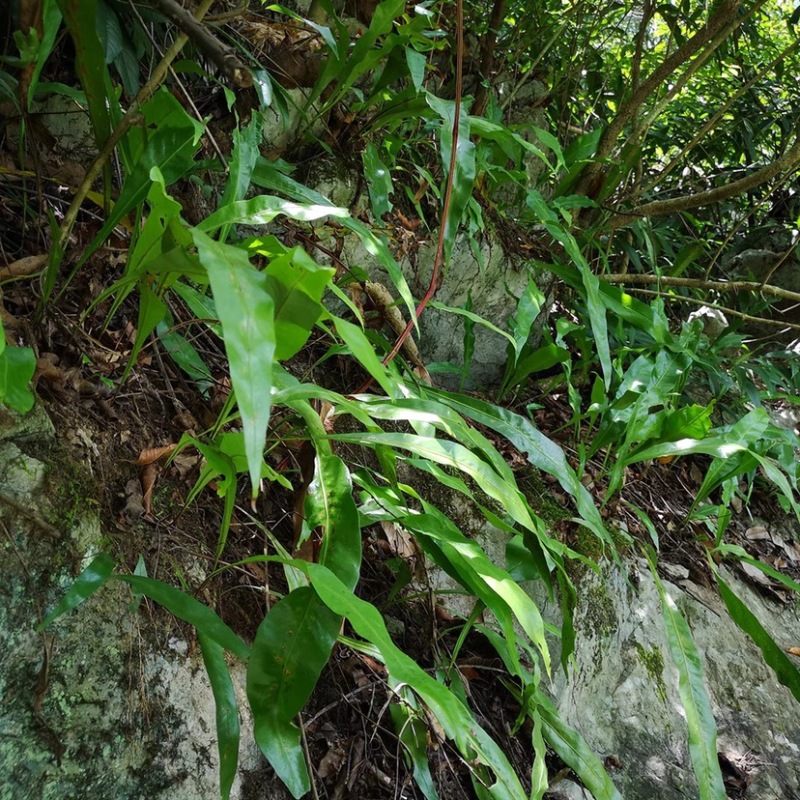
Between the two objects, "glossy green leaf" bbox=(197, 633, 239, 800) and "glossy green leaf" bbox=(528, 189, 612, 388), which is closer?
"glossy green leaf" bbox=(197, 633, 239, 800)

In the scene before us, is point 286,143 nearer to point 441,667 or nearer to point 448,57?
point 448,57

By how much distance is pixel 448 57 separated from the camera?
211 centimetres

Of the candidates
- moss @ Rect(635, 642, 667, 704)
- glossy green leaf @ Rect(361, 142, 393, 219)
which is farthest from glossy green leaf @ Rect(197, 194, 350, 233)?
moss @ Rect(635, 642, 667, 704)

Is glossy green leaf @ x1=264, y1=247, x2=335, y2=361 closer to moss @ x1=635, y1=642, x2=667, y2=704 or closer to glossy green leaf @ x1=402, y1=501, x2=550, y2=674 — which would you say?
glossy green leaf @ x1=402, y1=501, x2=550, y2=674

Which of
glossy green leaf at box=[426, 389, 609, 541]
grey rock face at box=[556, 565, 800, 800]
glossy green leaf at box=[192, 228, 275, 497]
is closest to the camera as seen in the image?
glossy green leaf at box=[192, 228, 275, 497]

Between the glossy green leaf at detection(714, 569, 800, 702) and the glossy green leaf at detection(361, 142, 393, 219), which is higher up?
the glossy green leaf at detection(361, 142, 393, 219)

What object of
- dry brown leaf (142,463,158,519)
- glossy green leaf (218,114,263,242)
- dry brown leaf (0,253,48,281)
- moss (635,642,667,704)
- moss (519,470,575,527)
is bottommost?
moss (635,642,667,704)

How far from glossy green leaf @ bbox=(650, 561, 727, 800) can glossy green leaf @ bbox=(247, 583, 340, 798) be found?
70 cm

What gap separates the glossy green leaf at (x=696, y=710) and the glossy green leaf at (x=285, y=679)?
0.70m

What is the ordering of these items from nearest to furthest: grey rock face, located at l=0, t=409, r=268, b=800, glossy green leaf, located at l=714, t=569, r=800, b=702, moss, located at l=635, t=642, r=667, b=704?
grey rock face, located at l=0, t=409, r=268, b=800, glossy green leaf, located at l=714, t=569, r=800, b=702, moss, located at l=635, t=642, r=667, b=704

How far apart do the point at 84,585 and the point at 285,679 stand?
0.24 meters

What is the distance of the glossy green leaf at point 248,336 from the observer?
1.55 feet

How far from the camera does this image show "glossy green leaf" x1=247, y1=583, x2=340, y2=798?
71cm

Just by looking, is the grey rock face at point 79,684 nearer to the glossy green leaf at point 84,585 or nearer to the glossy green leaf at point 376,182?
the glossy green leaf at point 84,585
